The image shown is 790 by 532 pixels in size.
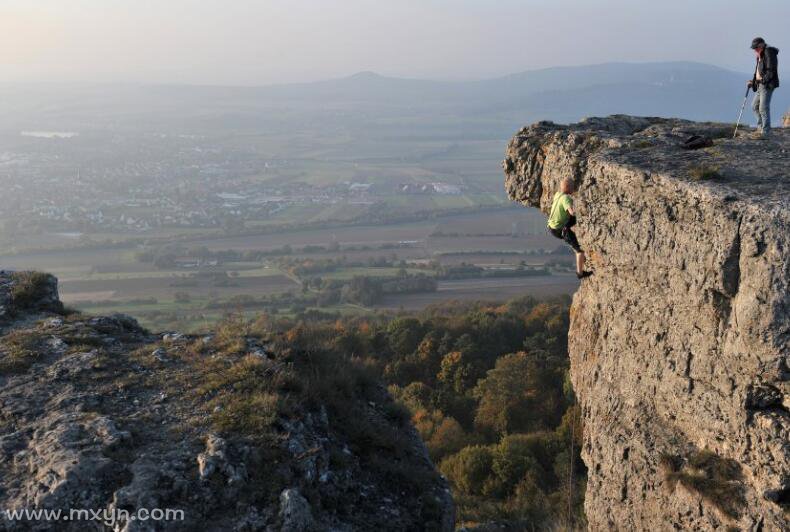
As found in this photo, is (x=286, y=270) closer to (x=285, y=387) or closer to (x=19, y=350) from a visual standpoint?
(x=19, y=350)

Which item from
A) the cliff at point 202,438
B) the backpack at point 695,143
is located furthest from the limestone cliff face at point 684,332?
the cliff at point 202,438

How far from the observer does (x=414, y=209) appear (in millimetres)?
72812

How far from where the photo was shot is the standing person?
39.4ft

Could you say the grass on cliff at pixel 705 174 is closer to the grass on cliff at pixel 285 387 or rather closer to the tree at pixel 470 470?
the grass on cliff at pixel 285 387

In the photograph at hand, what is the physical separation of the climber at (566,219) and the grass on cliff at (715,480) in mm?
4156

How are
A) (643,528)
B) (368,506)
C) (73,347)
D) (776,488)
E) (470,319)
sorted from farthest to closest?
(470,319) < (73,347) < (643,528) < (368,506) < (776,488)

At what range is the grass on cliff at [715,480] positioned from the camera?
7945mm

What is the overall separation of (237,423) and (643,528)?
21.5ft

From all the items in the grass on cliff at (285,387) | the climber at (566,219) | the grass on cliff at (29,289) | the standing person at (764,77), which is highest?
the standing person at (764,77)

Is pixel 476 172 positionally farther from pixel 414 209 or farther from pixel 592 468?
pixel 592 468

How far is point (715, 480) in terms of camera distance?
8.15m

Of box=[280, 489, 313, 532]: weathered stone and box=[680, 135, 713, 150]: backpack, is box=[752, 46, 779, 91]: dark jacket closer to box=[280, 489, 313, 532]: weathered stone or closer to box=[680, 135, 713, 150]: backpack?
box=[680, 135, 713, 150]: backpack

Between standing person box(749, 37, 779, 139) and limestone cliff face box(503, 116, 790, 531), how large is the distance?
53 cm

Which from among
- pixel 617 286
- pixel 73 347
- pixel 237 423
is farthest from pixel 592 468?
pixel 73 347
